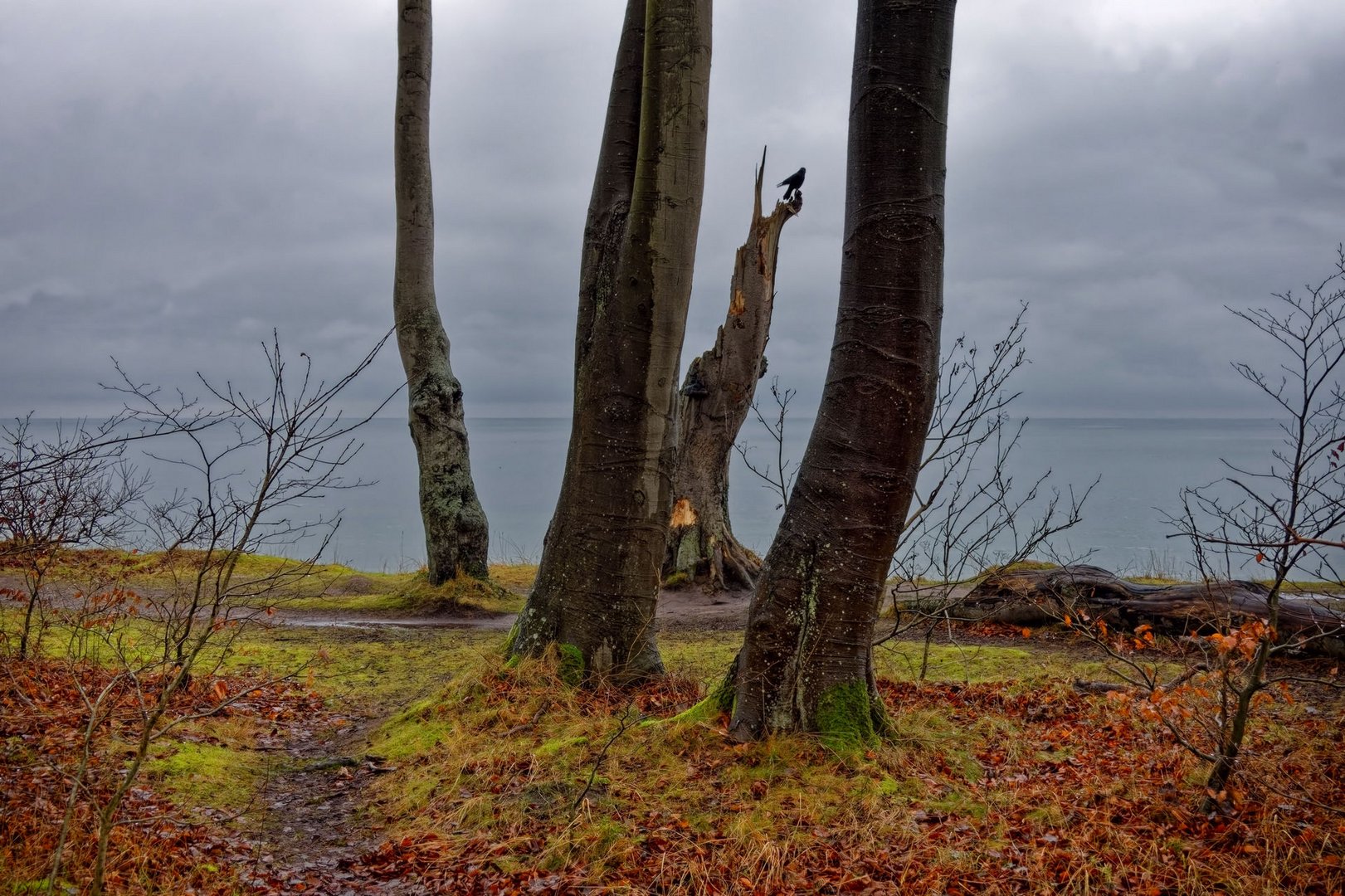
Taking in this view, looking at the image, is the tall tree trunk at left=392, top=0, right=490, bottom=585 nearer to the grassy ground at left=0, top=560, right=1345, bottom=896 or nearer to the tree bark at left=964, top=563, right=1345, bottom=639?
the grassy ground at left=0, top=560, right=1345, bottom=896

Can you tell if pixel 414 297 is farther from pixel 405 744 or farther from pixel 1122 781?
pixel 1122 781

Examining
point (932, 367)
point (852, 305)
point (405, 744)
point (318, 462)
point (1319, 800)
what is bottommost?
point (405, 744)

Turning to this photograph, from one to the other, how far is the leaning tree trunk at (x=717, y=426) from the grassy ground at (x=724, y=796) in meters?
7.65

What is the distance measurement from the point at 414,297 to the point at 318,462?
348 inches

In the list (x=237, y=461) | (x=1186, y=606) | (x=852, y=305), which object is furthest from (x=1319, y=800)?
(x=237, y=461)

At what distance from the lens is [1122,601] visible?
983cm

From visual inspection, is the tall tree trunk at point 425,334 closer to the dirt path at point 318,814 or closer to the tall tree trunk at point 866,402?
the dirt path at point 318,814

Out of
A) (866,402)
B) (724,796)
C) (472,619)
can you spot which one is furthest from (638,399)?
(472,619)

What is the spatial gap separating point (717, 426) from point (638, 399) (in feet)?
25.9

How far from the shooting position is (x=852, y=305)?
16.1ft

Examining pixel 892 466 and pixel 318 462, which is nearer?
pixel 318 462

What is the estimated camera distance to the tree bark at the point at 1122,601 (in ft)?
27.7

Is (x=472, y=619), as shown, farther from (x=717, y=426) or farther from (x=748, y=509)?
(x=748, y=509)

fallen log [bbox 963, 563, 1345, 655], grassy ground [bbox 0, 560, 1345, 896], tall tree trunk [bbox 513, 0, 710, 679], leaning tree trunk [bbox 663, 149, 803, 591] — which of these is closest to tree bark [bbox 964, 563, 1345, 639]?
fallen log [bbox 963, 563, 1345, 655]
